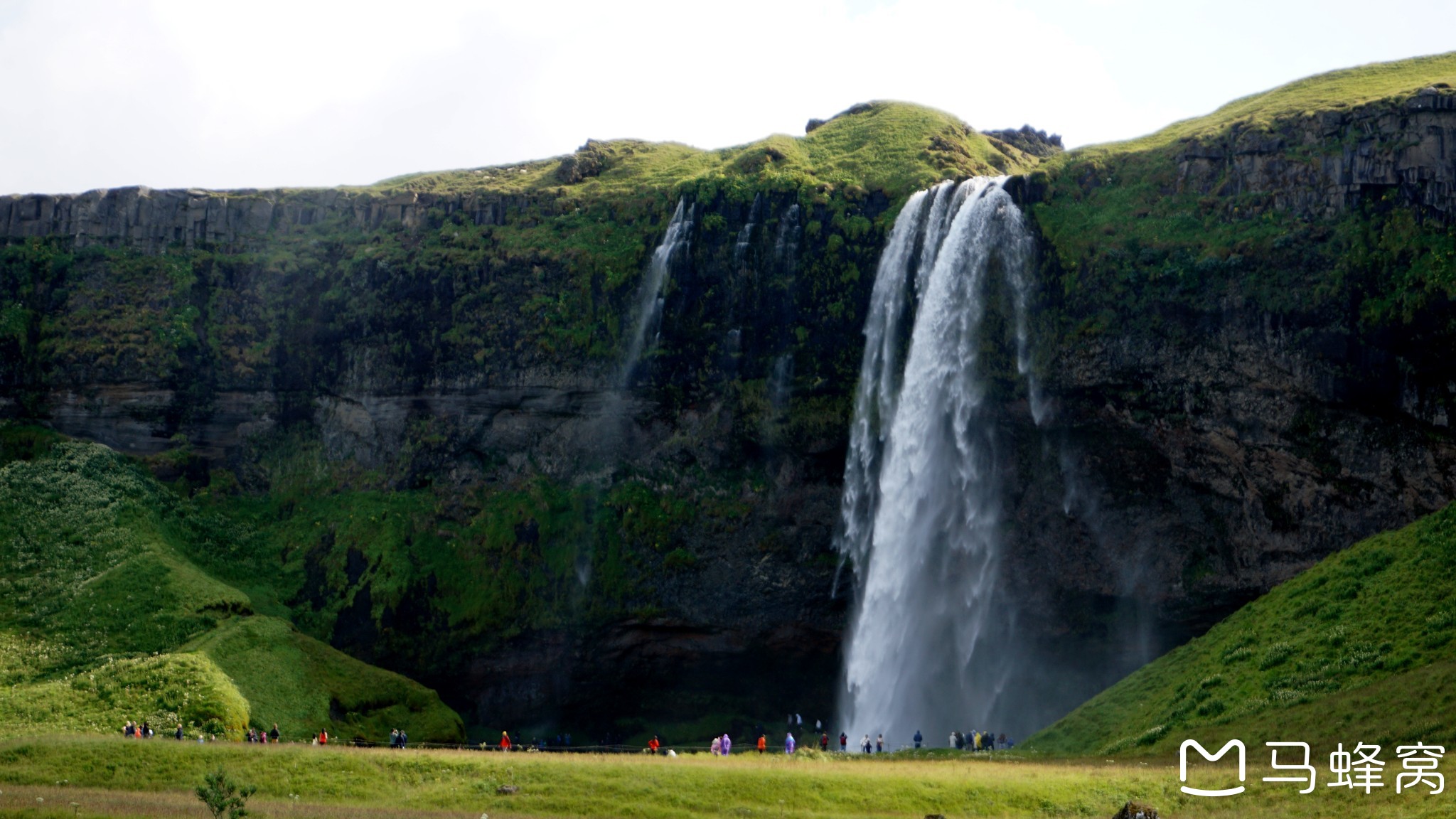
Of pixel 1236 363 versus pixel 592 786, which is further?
pixel 1236 363

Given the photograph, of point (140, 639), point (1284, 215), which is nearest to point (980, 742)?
point (1284, 215)

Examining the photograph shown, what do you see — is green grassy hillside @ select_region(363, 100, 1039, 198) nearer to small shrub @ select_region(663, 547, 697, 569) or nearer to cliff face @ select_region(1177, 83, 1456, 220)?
cliff face @ select_region(1177, 83, 1456, 220)

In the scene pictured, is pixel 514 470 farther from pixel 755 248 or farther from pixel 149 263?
pixel 149 263

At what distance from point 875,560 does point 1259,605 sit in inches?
615

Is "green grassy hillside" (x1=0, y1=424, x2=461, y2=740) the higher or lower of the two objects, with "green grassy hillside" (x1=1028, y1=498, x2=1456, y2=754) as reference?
lower

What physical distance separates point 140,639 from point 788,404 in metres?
28.8

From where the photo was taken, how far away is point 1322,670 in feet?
134

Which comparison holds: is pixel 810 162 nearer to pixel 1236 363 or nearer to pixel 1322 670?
pixel 1236 363

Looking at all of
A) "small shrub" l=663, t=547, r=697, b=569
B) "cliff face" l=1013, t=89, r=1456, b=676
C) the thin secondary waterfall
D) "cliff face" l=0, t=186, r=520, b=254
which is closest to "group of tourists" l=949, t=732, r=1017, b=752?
the thin secondary waterfall

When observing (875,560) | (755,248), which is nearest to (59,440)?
(755,248)

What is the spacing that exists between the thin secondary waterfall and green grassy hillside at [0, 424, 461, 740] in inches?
723

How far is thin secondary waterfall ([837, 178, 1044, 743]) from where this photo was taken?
56.1 metres

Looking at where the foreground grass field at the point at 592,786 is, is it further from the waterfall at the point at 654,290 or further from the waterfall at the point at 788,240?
the waterfall at the point at 788,240

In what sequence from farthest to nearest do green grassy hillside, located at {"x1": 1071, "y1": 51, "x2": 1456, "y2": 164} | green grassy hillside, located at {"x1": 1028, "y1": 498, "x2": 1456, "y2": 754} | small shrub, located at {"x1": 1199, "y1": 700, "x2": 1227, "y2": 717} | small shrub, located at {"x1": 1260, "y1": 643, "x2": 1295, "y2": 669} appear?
1. green grassy hillside, located at {"x1": 1071, "y1": 51, "x2": 1456, "y2": 164}
2. small shrub, located at {"x1": 1260, "y1": 643, "x2": 1295, "y2": 669}
3. small shrub, located at {"x1": 1199, "y1": 700, "x2": 1227, "y2": 717}
4. green grassy hillside, located at {"x1": 1028, "y1": 498, "x2": 1456, "y2": 754}
